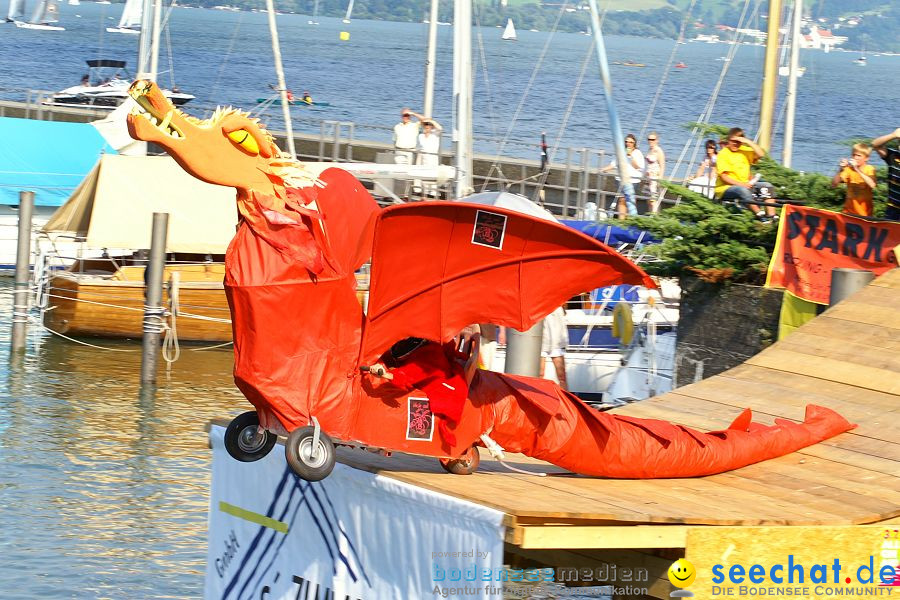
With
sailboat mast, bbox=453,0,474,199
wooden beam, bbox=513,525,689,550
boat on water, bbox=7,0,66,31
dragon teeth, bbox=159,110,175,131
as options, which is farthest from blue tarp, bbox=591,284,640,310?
boat on water, bbox=7,0,66,31

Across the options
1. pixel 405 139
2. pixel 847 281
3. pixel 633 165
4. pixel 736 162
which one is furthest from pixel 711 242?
pixel 405 139

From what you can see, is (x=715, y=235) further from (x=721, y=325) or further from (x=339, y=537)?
(x=339, y=537)

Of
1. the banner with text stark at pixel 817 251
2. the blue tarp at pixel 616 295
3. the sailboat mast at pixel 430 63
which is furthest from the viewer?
the sailboat mast at pixel 430 63

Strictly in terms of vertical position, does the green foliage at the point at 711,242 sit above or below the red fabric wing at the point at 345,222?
below

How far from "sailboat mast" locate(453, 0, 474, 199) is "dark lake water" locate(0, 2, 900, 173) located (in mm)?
27473

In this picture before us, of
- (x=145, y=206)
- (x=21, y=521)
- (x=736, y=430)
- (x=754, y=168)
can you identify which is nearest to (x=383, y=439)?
(x=736, y=430)

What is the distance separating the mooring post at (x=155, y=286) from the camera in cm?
1795

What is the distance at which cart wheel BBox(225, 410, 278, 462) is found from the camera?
23.9 feet

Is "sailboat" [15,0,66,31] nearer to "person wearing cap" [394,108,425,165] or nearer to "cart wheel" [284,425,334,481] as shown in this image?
"person wearing cap" [394,108,425,165]

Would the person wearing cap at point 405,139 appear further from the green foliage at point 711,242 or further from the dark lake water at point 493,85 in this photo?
the dark lake water at point 493,85

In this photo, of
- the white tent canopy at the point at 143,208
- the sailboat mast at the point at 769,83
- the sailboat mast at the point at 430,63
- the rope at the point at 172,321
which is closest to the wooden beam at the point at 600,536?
the rope at the point at 172,321

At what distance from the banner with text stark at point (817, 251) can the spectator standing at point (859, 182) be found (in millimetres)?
558

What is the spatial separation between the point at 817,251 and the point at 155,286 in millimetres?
9237

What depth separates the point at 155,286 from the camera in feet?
59.2
